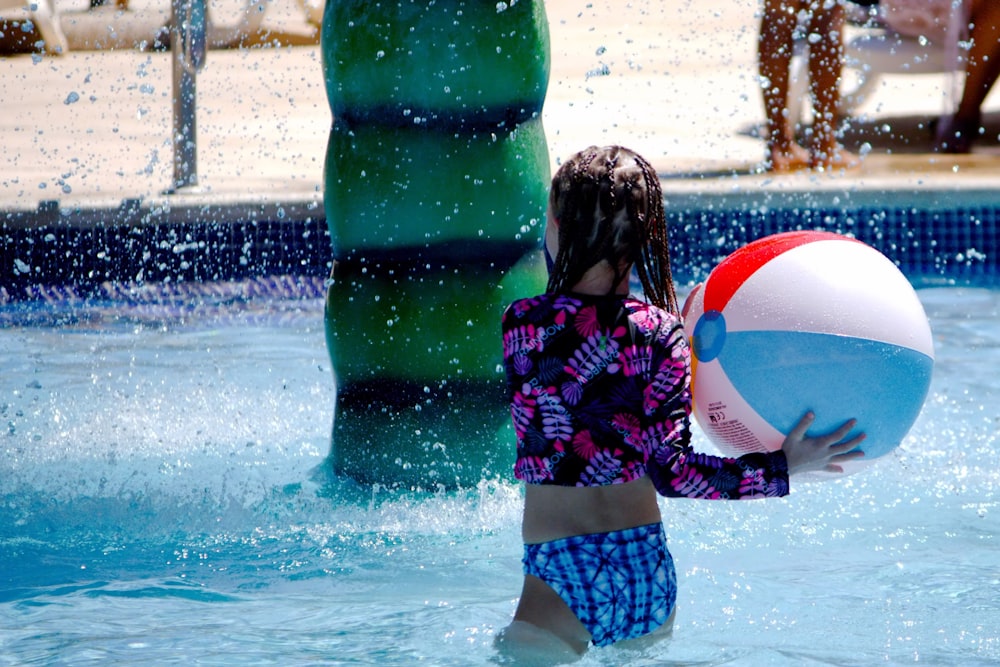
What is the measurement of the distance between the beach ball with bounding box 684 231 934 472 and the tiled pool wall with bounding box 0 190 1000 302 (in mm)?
4589

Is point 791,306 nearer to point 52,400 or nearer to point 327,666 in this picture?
point 327,666

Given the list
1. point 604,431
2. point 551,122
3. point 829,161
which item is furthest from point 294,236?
point 604,431

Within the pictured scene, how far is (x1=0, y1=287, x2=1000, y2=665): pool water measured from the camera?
3.07 m

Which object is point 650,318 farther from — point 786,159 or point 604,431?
point 786,159

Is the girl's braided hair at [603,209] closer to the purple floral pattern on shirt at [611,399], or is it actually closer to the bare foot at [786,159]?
the purple floral pattern on shirt at [611,399]

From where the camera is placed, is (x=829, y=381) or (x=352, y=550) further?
(x=352, y=550)

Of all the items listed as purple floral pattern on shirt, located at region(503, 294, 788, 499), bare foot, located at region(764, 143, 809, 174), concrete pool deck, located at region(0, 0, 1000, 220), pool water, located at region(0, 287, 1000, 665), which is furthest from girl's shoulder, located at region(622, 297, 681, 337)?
bare foot, located at region(764, 143, 809, 174)

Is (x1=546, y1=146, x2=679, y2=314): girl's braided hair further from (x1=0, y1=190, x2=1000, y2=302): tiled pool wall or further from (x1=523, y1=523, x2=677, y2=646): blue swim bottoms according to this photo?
(x1=0, y1=190, x2=1000, y2=302): tiled pool wall

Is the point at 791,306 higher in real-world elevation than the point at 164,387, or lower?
higher

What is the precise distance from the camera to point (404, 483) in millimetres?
4039

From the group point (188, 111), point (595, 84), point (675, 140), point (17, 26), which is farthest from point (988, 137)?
point (17, 26)

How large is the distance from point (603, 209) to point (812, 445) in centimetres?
64

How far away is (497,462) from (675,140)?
684 cm

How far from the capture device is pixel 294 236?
726cm
